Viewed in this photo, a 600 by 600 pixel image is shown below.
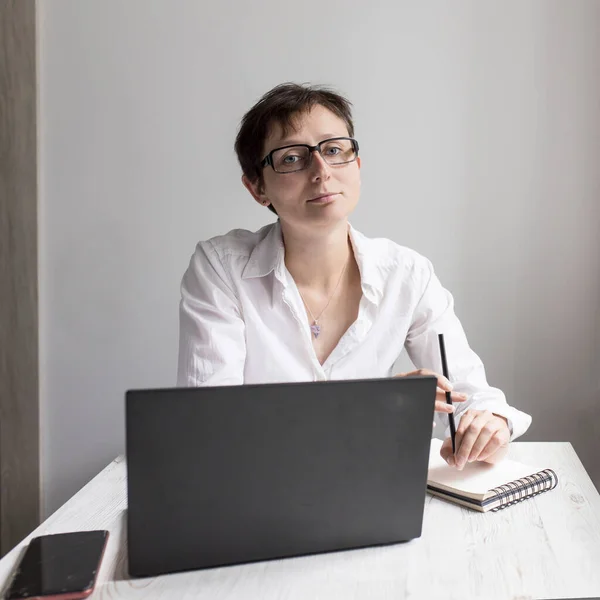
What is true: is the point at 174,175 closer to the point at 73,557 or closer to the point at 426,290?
the point at 426,290

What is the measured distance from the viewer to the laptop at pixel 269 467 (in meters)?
0.82

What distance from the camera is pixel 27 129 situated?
2.23 m

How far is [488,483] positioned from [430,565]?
0.88 ft

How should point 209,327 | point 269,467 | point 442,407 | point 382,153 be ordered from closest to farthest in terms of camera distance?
point 269,467, point 442,407, point 209,327, point 382,153

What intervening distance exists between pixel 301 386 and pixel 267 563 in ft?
0.81

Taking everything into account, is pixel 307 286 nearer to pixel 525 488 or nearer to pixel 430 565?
pixel 525 488

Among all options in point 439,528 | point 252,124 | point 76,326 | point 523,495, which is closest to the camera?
point 439,528

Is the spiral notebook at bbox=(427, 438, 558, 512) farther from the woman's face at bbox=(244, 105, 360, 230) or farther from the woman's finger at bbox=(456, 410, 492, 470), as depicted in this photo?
the woman's face at bbox=(244, 105, 360, 230)

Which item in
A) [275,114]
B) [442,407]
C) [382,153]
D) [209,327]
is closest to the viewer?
[442,407]

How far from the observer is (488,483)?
3.74 ft

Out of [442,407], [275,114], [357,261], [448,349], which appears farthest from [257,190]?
[442,407]

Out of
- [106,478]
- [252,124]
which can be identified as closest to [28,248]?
[252,124]

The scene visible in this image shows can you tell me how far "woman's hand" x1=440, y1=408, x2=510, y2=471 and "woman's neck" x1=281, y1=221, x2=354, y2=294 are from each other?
1.87 feet

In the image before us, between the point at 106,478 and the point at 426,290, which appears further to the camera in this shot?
the point at 426,290
